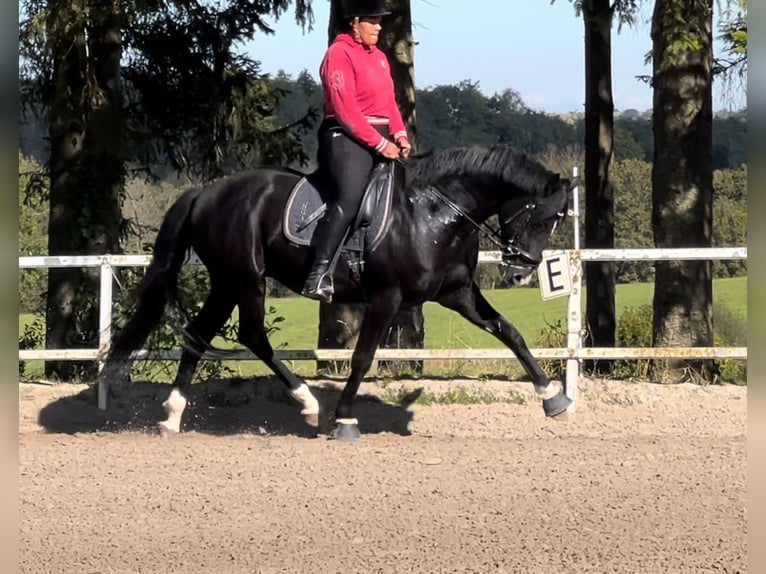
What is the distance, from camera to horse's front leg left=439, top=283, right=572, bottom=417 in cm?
812

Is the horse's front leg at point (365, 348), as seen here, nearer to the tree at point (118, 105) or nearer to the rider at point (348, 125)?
the rider at point (348, 125)

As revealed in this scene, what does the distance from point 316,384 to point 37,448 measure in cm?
245

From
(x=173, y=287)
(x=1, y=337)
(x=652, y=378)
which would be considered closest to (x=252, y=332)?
(x=173, y=287)

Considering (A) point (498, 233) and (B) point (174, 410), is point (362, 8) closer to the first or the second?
(A) point (498, 233)

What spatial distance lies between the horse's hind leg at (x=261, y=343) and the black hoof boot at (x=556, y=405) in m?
1.73

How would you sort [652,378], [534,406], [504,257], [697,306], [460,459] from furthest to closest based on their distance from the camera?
[697,306] < [652,378] < [534,406] < [504,257] < [460,459]

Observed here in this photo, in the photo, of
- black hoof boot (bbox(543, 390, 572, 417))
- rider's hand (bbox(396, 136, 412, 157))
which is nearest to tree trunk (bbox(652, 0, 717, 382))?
black hoof boot (bbox(543, 390, 572, 417))

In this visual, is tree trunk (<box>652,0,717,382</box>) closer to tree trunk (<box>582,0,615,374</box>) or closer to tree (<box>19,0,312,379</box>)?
tree trunk (<box>582,0,615,374</box>)

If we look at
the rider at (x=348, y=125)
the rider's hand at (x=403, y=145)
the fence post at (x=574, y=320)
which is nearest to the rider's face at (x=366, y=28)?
the rider at (x=348, y=125)

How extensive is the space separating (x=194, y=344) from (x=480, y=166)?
2.66 meters

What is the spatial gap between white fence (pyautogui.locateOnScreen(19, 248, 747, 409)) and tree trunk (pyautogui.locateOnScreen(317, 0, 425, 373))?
66.1 inches

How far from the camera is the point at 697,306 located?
1115cm

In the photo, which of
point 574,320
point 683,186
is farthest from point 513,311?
point 574,320

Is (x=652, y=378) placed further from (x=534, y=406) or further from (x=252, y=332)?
(x=252, y=332)
